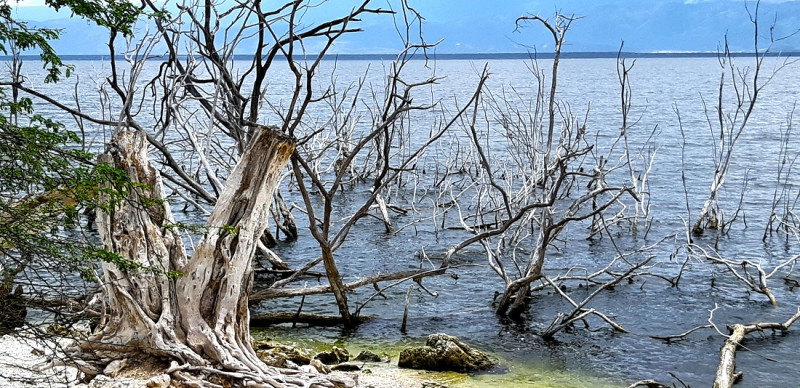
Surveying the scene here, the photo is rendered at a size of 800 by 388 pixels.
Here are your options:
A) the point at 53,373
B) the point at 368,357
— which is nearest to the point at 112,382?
the point at 53,373

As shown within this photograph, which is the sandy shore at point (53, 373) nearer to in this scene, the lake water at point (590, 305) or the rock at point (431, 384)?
the rock at point (431, 384)

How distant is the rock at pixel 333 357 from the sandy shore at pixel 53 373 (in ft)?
0.83

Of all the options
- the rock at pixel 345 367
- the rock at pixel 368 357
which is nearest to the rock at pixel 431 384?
the rock at pixel 345 367

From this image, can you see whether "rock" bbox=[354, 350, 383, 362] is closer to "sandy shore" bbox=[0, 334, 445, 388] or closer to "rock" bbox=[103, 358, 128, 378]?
"sandy shore" bbox=[0, 334, 445, 388]

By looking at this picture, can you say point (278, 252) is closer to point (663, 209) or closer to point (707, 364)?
point (707, 364)

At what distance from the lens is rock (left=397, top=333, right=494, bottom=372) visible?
7703mm

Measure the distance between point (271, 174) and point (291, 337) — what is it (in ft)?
10.7

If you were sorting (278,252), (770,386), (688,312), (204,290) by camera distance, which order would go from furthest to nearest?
(278,252) → (688,312) → (770,386) → (204,290)

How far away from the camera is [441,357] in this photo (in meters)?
7.70

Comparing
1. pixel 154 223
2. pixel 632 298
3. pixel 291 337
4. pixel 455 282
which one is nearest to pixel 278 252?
pixel 455 282

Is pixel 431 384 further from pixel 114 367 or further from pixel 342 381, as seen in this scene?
pixel 114 367

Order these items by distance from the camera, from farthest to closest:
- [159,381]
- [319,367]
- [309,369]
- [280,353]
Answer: [280,353], [319,367], [309,369], [159,381]

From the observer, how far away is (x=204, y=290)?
5961 mm

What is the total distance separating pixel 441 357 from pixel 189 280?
2832 mm
